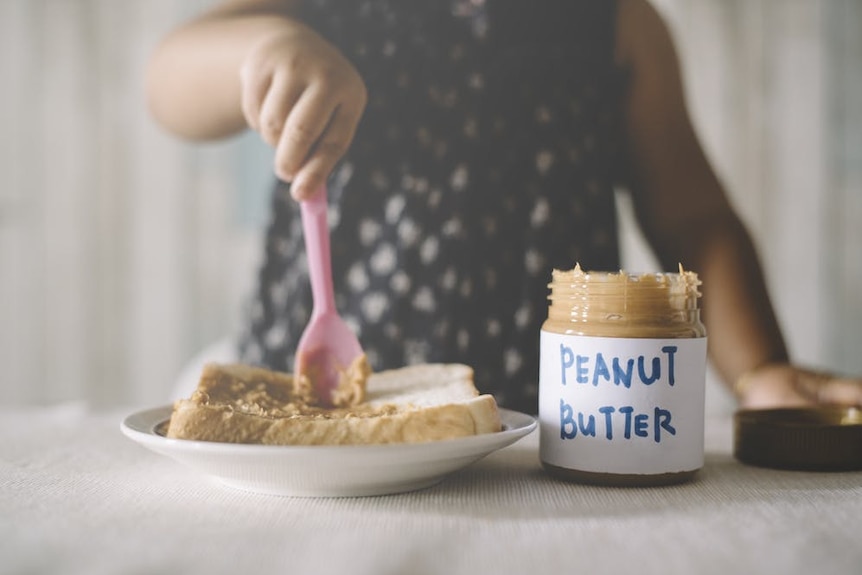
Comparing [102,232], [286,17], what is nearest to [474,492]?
[286,17]

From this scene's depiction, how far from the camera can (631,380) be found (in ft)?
2.02

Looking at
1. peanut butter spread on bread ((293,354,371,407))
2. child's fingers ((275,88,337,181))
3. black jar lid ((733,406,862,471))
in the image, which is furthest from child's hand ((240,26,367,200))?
black jar lid ((733,406,862,471))

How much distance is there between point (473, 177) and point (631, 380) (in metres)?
0.63

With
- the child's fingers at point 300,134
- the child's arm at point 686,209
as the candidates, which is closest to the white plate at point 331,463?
the child's fingers at point 300,134

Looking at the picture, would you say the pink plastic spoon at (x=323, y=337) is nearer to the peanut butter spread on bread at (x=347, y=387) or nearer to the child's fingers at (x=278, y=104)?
the peanut butter spread on bread at (x=347, y=387)

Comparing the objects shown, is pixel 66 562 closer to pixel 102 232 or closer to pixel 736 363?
pixel 736 363

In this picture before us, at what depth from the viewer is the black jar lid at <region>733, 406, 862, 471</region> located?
0.71m

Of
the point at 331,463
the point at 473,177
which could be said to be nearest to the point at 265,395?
the point at 331,463

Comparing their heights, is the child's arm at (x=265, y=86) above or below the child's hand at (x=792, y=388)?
above

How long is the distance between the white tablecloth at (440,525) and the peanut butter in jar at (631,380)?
0.03 metres

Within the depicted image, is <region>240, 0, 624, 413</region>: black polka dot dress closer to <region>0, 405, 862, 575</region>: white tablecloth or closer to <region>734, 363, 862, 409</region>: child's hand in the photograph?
<region>734, 363, 862, 409</region>: child's hand

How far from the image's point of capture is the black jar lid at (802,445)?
707mm

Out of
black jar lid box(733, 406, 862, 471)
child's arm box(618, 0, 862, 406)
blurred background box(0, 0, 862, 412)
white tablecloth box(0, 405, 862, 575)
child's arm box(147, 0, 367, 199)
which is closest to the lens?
white tablecloth box(0, 405, 862, 575)

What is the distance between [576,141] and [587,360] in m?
0.65
